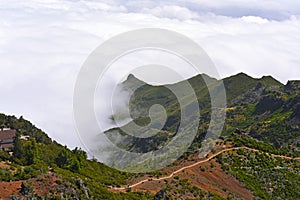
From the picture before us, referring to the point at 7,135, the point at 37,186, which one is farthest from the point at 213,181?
the point at 7,135

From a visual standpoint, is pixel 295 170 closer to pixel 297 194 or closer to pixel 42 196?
pixel 297 194

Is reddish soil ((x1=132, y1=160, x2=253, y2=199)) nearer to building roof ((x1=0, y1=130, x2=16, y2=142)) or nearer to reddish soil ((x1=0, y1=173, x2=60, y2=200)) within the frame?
reddish soil ((x1=0, y1=173, x2=60, y2=200))

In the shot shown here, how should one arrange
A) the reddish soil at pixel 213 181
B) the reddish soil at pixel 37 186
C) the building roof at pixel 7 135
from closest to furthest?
1. the reddish soil at pixel 37 186
2. the reddish soil at pixel 213 181
3. the building roof at pixel 7 135

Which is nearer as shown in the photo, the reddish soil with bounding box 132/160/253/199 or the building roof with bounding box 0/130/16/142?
the reddish soil with bounding box 132/160/253/199

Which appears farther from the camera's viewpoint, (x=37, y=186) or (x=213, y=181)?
(x=213, y=181)

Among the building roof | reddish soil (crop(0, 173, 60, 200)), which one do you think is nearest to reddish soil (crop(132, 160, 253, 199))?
reddish soil (crop(0, 173, 60, 200))

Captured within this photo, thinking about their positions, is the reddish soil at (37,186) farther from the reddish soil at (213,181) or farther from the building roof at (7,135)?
the building roof at (7,135)

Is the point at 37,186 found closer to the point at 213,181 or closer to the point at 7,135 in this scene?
the point at 213,181

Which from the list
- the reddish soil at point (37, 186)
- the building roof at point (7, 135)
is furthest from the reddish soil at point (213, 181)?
the building roof at point (7, 135)

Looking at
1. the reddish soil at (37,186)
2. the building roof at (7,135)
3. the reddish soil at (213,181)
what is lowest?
the reddish soil at (213,181)

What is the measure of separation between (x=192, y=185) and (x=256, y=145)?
30280 millimetres

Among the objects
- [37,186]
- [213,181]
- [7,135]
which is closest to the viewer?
[37,186]

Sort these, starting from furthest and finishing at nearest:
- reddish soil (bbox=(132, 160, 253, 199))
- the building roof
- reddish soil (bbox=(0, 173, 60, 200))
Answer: the building roof < reddish soil (bbox=(132, 160, 253, 199)) < reddish soil (bbox=(0, 173, 60, 200))

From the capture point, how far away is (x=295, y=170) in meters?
90.8
